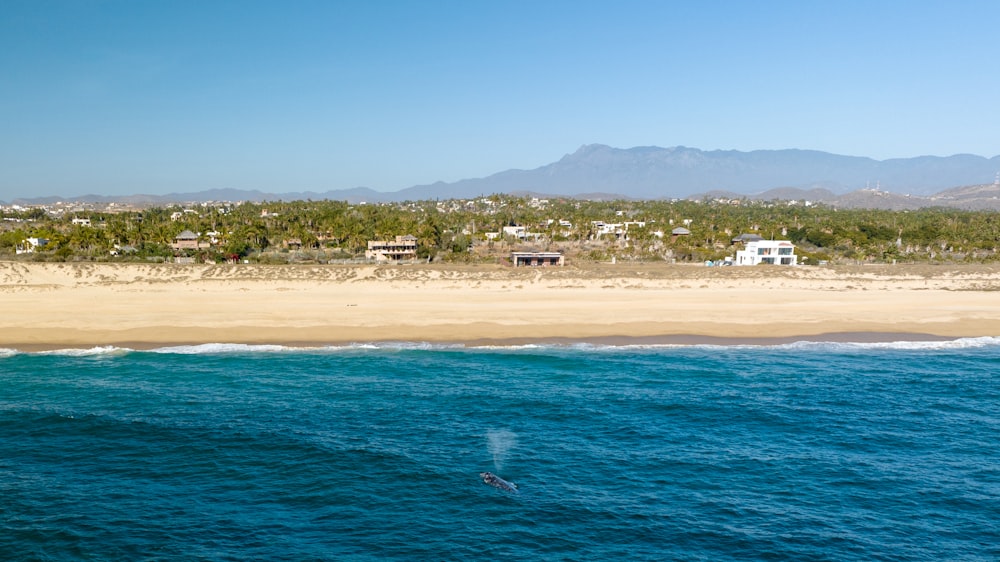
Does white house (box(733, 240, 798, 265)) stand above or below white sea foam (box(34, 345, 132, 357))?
above

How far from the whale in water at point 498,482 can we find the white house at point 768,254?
55.4 meters

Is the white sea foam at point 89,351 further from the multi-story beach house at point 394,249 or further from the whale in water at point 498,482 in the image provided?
the multi-story beach house at point 394,249

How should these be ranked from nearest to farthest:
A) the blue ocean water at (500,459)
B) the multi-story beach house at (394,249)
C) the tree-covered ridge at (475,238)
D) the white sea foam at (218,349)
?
the blue ocean water at (500,459) < the white sea foam at (218,349) < the tree-covered ridge at (475,238) < the multi-story beach house at (394,249)

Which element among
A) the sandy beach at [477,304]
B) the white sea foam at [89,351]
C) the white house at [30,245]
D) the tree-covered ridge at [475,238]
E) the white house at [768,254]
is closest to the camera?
the white sea foam at [89,351]

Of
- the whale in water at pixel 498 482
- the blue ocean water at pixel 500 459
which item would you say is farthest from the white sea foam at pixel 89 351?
the whale in water at pixel 498 482

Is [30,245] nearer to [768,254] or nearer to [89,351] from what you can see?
[89,351]

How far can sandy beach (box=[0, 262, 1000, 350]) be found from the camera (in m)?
36.0

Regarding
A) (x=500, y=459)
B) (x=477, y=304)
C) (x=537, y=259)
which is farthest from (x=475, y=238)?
(x=500, y=459)

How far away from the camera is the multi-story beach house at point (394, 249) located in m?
71.5

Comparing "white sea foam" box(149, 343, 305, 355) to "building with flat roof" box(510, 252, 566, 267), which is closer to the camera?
"white sea foam" box(149, 343, 305, 355)

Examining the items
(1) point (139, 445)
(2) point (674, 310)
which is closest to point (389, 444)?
(1) point (139, 445)

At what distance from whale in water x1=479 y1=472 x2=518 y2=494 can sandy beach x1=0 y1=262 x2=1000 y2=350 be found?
16378 mm

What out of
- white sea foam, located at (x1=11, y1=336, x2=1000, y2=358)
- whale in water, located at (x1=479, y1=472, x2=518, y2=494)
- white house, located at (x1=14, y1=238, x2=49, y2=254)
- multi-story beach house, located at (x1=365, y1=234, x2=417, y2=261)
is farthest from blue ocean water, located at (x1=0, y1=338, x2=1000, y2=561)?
white house, located at (x1=14, y1=238, x2=49, y2=254)

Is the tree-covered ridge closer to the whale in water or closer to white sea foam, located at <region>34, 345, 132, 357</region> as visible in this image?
white sea foam, located at <region>34, 345, 132, 357</region>
